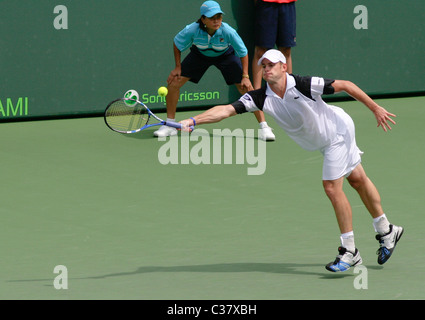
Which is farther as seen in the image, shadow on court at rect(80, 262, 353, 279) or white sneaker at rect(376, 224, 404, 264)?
white sneaker at rect(376, 224, 404, 264)

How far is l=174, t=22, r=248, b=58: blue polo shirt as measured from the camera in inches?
450

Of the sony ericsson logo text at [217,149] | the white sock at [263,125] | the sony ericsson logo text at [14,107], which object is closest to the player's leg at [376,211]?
the sony ericsson logo text at [217,149]

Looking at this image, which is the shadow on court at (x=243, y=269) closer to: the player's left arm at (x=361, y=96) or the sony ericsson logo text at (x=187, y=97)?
the player's left arm at (x=361, y=96)

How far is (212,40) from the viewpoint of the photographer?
11500 mm

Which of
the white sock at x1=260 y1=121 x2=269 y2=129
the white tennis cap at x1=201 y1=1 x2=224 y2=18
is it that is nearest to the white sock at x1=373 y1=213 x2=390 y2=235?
the white tennis cap at x1=201 y1=1 x2=224 y2=18

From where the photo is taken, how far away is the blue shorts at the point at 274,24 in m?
13.3

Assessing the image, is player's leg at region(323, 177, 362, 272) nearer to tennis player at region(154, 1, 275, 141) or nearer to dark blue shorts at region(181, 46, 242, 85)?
tennis player at region(154, 1, 275, 141)

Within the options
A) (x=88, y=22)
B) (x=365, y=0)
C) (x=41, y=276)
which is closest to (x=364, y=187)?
(x=41, y=276)

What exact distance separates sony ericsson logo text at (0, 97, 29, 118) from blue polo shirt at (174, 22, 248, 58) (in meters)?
2.30

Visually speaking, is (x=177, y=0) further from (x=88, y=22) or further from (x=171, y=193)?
(x=171, y=193)

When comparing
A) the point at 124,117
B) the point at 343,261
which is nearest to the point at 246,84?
the point at 124,117

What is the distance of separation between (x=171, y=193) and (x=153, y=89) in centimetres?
421

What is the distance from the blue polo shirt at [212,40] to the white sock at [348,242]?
4.59 m

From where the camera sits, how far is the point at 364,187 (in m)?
7.40
